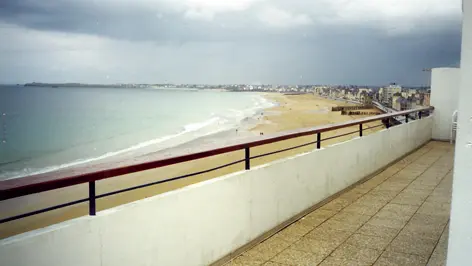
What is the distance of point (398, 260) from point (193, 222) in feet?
5.35

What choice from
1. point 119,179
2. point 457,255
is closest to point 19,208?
point 119,179

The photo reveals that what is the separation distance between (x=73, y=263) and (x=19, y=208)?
10.1m

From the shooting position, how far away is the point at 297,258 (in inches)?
131

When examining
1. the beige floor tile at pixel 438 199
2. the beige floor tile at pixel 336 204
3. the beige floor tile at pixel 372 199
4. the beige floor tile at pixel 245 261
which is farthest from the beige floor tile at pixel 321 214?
the beige floor tile at pixel 438 199

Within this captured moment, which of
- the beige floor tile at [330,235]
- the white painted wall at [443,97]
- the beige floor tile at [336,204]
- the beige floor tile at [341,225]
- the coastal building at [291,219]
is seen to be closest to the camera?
the coastal building at [291,219]

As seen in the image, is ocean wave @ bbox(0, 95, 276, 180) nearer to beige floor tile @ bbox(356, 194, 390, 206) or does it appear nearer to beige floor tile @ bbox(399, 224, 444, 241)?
beige floor tile @ bbox(356, 194, 390, 206)

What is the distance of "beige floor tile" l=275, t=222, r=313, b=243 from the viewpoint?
12.4ft

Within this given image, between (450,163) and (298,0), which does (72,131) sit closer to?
(450,163)

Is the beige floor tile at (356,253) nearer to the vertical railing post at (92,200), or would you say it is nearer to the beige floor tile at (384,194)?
the beige floor tile at (384,194)

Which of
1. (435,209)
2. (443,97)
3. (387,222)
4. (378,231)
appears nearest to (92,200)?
(378,231)

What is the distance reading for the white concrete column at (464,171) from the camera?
1529 mm

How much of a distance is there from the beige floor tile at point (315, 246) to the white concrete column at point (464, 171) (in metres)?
1.91

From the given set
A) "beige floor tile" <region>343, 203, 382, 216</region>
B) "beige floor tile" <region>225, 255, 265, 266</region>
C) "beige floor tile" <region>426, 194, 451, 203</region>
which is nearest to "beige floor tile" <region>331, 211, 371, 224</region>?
"beige floor tile" <region>343, 203, 382, 216</region>

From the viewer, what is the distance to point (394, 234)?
3887 mm
